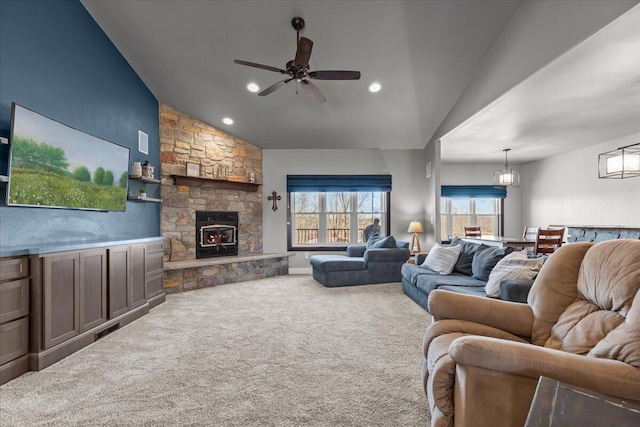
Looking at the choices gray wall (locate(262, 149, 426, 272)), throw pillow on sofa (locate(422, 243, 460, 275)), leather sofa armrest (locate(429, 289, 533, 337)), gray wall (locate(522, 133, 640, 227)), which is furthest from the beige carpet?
gray wall (locate(522, 133, 640, 227))

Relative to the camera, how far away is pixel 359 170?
7.14 metres

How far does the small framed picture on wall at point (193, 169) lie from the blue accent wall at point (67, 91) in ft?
2.86

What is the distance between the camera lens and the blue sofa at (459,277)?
356cm

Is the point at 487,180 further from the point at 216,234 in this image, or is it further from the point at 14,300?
the point at 14,300

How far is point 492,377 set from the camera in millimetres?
1314

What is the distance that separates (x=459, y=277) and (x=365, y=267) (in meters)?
1.83

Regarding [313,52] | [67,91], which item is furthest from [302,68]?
[67,91]

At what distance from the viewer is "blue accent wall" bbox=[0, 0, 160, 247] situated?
9.13 ft

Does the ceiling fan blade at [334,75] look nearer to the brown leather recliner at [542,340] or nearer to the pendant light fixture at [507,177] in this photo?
the brown leather recliner at [542,340]

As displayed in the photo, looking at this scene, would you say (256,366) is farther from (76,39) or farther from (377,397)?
(76,39)

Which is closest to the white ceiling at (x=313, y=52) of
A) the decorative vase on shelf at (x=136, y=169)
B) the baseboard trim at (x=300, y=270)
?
the decorative vase on shelf at (x=136, y=169)

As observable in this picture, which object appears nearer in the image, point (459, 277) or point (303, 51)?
point (303, 51)

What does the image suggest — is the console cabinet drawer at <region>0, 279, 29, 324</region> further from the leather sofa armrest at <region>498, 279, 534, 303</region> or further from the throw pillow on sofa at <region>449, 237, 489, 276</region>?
the throw pillow on sofa at <region>449, 237, 489, 276</region>

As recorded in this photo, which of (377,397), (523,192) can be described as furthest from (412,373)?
(523,192)
